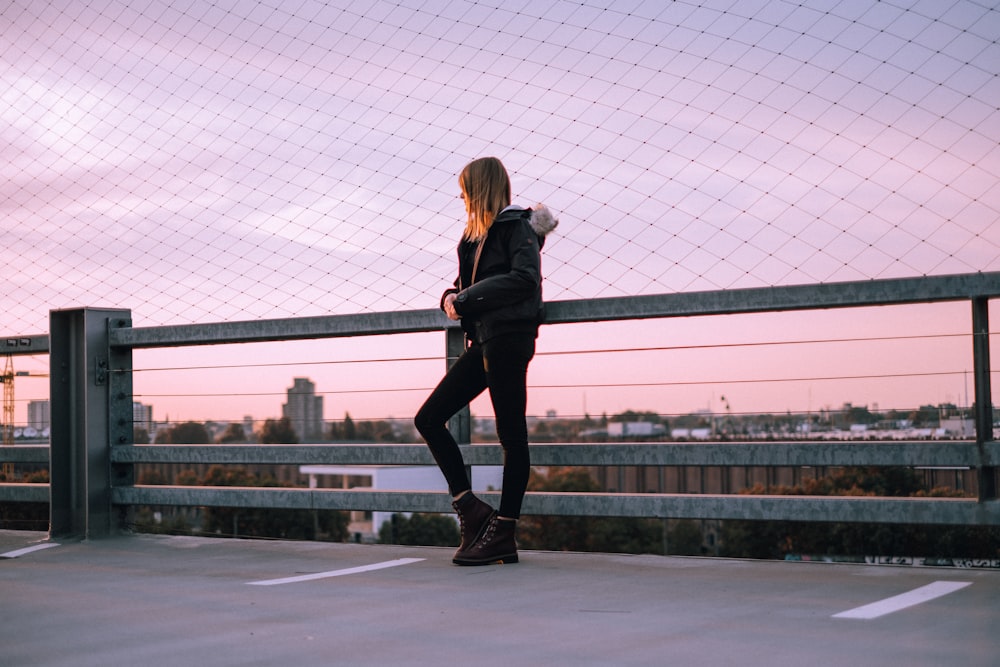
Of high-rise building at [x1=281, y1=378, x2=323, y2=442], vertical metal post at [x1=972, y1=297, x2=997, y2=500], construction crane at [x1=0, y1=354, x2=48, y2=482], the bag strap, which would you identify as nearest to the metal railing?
vertical metal post at [x1=972, y1=297, x2=997, y2=500]

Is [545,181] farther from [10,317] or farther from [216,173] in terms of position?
[10,317]

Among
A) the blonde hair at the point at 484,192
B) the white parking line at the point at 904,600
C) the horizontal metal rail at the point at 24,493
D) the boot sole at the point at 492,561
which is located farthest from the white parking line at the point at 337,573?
the horizontal metal rail at the point at 24,493

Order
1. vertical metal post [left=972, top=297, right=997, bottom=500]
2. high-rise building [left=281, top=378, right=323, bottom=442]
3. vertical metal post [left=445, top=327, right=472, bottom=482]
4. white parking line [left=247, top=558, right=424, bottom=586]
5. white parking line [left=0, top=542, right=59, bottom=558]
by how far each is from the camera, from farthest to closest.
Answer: high-rise building [left=281, top=378, right=323, bottom=442], white parking line [left=0, top=542, right=59, bottom=558], vertical metal post [left=445, top=327, right=472, bottom=482], white parking line [left=247, top=558, right=424, bottom=586], vertical metal post [left=972, top=297, right=997, bottom=500]

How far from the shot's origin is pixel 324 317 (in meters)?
5.31

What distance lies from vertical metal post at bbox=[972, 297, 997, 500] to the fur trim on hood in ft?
4.91

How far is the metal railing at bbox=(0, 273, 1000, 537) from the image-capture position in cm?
394

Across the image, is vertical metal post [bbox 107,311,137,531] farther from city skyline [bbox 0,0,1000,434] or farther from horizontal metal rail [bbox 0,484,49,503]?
horizontal metal rail [bbox 0,484,49,503]

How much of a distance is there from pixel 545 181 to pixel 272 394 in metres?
1.77

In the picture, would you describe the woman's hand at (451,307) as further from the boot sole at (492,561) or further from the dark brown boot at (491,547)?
the boot sole at (492,561)

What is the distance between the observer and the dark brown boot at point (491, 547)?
14.3 feet

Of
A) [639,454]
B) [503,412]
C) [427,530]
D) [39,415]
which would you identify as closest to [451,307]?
[503,412]

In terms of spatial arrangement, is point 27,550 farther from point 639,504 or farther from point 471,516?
point 639,504

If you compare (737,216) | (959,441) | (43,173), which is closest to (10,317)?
(43,173)

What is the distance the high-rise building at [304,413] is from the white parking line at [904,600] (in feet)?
9.99
